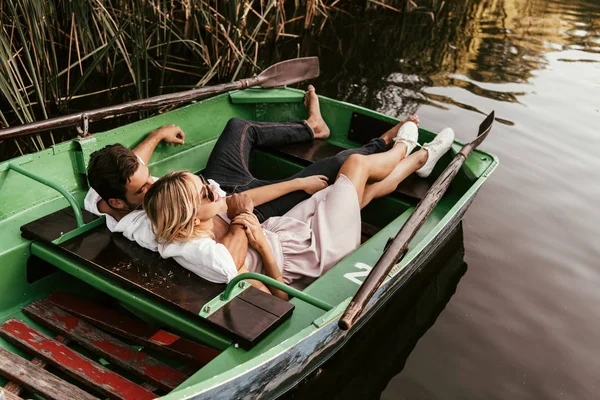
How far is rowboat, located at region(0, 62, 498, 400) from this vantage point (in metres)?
2.43

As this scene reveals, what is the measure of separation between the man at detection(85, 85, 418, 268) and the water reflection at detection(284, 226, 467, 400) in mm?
859

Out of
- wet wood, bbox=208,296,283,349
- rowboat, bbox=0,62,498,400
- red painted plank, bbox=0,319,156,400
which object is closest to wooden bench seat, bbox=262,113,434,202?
rowboat, bbox=0,62,498,400

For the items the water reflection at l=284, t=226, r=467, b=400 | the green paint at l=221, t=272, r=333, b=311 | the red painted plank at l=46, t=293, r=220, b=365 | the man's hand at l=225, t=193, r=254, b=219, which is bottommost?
the water reflection at l=284, t=226, r=467, b=400

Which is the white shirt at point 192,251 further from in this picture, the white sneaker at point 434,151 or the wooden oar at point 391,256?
the white sneaker at point 434,151

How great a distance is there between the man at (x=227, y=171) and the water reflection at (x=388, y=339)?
0.86 m

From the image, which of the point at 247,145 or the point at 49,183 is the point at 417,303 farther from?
the point at 49,183

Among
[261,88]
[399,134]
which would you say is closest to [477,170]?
[399,134]

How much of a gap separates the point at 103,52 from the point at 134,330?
8.06 ft

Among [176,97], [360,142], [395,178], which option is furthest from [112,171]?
[360,142]

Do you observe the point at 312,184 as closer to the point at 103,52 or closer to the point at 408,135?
the point at 408,135

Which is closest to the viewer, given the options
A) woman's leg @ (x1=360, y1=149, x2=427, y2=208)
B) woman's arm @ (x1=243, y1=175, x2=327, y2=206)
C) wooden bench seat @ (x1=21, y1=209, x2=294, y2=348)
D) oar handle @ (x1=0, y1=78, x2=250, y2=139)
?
wooden bench seat @ (x1=21, y1=209, x2=294, y2=348)

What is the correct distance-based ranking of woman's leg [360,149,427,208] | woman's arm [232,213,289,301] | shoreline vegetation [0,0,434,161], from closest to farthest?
woman's arm [232,213,289,301]
woman's leg [360,149,427,208]
shoreline vegetation [0,0,434,161]

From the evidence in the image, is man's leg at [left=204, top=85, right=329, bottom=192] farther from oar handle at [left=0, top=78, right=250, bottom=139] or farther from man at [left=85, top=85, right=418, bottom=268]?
oar handle at [left=0, top=78, right=250, bottom=139]

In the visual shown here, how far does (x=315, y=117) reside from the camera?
14.9 feet
